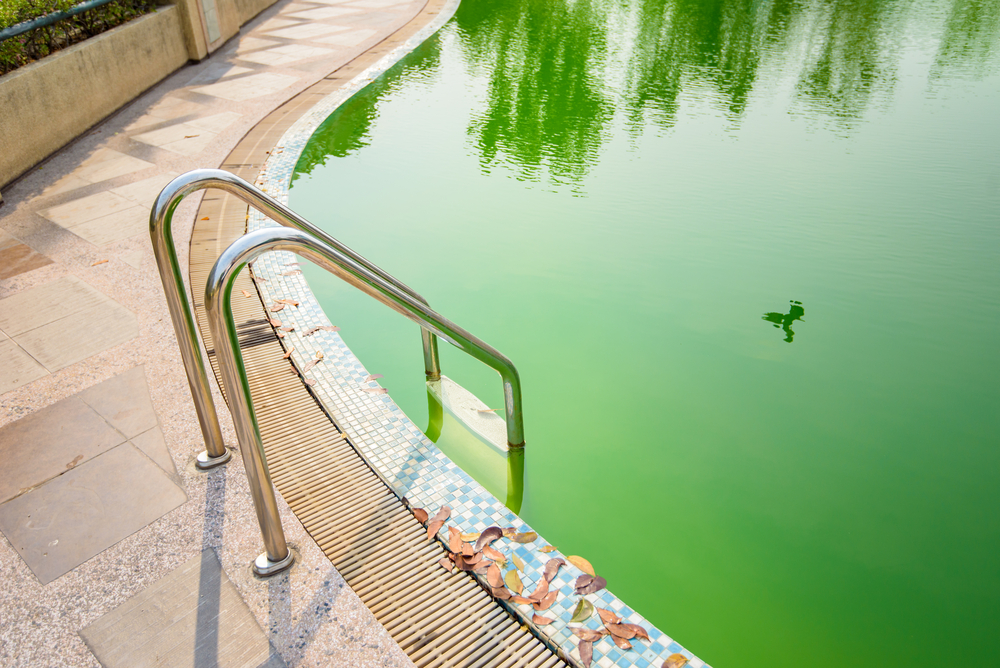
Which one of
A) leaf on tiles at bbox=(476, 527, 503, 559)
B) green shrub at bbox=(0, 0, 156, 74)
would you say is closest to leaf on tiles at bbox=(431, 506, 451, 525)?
leaf on tiles at bbox=(476, 527, 503, 559)

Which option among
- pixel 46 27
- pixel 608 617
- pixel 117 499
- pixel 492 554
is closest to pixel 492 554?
pixel 492 554

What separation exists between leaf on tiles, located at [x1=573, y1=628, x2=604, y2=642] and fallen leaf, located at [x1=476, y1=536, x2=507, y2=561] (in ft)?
1.27

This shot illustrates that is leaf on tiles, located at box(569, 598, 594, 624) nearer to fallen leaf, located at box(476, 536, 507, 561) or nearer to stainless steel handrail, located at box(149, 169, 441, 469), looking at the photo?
fallen leaf, located at box(476, 536, 507, 561)

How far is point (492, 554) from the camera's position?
7.81ft

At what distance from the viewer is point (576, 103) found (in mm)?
7832

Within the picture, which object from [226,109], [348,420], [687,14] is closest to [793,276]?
[348,420]

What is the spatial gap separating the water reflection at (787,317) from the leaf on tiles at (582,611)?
2.57 m

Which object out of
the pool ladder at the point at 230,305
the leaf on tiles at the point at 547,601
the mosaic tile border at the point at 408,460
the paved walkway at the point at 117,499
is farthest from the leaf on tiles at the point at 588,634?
the pool ladder at the point at 230,305

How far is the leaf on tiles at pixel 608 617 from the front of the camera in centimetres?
217

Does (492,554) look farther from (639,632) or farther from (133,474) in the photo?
(133,474)

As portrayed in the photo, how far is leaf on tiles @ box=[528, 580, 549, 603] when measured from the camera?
2.21 meters

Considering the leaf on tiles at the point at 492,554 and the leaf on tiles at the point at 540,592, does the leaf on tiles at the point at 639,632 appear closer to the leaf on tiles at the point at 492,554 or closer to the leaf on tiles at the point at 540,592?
the leaf on tiles at the point at 540,592

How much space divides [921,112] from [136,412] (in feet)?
28.4

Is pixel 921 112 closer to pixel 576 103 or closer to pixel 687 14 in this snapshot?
pixel 576 103
